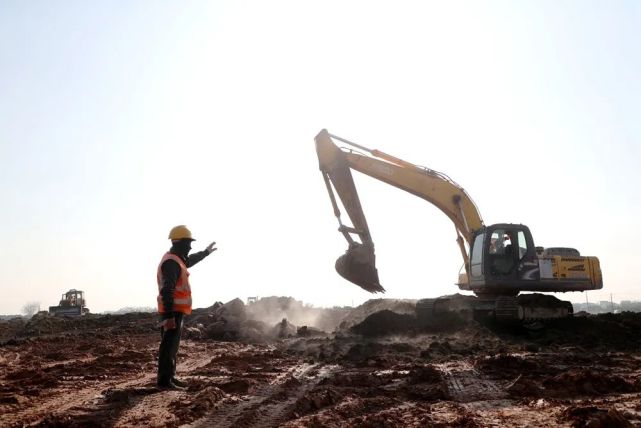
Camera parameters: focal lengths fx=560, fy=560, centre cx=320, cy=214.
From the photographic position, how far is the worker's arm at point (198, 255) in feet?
24.0

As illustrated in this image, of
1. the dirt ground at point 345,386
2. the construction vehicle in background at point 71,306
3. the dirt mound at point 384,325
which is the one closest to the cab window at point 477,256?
the dirt mound at point 384,325

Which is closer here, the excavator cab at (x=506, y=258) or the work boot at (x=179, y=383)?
the work boot at (x=179, y=383)

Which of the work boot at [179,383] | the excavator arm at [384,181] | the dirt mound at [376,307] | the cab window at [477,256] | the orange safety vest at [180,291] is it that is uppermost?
the excavator arm at [384,181]

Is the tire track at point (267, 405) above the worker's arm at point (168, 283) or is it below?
below

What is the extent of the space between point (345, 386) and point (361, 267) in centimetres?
790

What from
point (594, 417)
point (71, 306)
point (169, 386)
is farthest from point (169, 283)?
point (71, 306)

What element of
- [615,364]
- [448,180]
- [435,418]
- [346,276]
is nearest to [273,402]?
[435,418]

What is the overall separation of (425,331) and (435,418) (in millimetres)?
9657

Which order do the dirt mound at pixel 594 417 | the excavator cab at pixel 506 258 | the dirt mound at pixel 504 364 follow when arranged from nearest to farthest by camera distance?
1. the dirt mound at pixel 594 417
2. the dirt mound at pixel 504 364
3. the excavator cab at pixel 506 258

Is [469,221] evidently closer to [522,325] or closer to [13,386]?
[522,325]

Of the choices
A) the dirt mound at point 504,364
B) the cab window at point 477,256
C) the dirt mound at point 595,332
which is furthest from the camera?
the cab window at point 477,256

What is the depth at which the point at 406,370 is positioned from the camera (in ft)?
27.0

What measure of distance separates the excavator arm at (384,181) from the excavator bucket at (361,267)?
1.05ft

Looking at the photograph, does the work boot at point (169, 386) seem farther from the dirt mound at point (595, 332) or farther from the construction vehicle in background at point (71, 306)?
the construction vehicle in background at point (71, 306)
